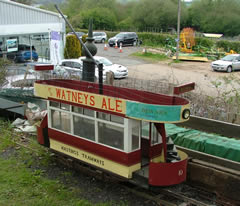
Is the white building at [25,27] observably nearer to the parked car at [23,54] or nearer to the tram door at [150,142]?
the parked car at [23,54]

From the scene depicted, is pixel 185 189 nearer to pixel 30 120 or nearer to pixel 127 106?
pixel 127 106

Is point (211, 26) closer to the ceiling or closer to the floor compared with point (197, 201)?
closer to the ceiling

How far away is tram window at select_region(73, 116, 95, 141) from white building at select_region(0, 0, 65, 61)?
14017 mm

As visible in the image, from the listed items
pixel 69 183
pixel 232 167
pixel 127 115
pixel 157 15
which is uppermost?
pixel 157 15

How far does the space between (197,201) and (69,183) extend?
2989mm

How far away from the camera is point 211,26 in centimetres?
5256

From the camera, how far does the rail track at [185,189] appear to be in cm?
702

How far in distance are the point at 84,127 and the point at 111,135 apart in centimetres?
86

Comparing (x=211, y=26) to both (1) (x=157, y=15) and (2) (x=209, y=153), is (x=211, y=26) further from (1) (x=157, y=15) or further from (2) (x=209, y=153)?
(2) (x=209, y=153)

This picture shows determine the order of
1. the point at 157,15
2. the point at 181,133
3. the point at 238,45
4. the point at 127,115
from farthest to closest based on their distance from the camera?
the point at 157,15 < the point at 238,45 < the point at 181,133 < the point at 127,115

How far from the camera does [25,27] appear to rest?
22.4 m

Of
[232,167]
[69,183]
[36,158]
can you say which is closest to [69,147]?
[69,183]

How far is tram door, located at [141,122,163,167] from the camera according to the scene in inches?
285

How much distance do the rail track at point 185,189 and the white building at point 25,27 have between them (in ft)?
47.5
